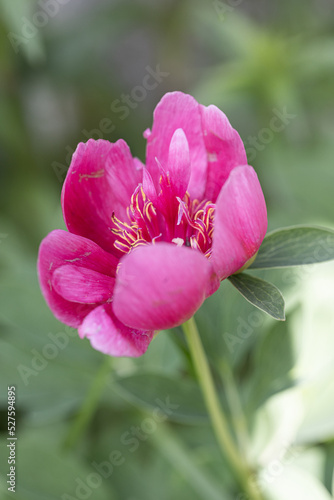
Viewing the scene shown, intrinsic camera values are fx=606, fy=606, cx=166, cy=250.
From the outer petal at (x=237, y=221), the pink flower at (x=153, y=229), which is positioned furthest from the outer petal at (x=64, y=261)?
the outer petal at (x=237, y=221)

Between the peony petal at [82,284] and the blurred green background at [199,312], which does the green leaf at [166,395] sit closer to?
the blurred green background at [199,312]

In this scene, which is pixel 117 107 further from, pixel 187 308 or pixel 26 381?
pixel 187 308

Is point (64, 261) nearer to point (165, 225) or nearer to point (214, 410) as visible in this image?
point (165, 225)

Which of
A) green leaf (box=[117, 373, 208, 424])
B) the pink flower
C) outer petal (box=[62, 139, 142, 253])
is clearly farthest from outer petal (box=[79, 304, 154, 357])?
green leaf (box=[117, 373, 208, 424])

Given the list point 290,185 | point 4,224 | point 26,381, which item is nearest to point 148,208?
point 26,381

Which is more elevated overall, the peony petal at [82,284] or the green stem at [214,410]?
the peony petal at [82,284]

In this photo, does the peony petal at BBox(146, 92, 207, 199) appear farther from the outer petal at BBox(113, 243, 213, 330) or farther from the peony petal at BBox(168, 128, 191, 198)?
the outer petal at BBox(113, 243, 213, 330)

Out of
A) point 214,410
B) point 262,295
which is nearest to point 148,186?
point 262,295
